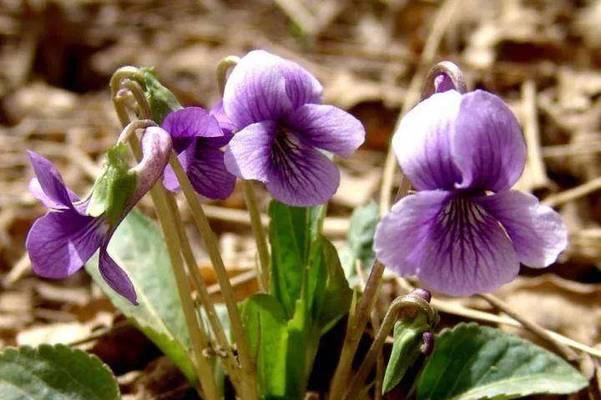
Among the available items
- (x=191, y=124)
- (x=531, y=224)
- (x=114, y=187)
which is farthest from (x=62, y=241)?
(x=531, y=224)

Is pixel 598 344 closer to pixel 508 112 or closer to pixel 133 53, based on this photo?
pixel 508 112

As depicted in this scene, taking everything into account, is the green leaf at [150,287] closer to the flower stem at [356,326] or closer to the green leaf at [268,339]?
the green leaf at [268,339]

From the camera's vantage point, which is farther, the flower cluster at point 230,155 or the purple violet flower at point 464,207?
the flower cluster at point 230,155

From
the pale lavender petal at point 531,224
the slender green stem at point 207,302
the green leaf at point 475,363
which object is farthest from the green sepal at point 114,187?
the green leaf at point 475,363

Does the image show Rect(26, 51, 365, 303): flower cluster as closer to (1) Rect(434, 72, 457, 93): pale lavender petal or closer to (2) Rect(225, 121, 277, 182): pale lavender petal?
(2) Rect(225, 121, 277, 182): pale lavender petal

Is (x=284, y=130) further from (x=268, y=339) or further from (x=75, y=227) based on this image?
(x=268, y=339)

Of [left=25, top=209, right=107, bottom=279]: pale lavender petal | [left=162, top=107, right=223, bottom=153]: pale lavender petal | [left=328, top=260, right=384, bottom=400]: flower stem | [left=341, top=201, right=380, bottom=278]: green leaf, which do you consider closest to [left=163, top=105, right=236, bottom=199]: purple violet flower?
[left=162, top=107, right=223, bottom=153]: pale lavender petal

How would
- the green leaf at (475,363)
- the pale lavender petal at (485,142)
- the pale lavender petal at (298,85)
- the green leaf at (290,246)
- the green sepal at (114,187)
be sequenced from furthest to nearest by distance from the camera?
the green leaf at (290,246)
the green leaf at (475,363)
the pale lavender petal at (298,85)
the green sepal at (114,187)
the pale lavender petal at (485,142)
